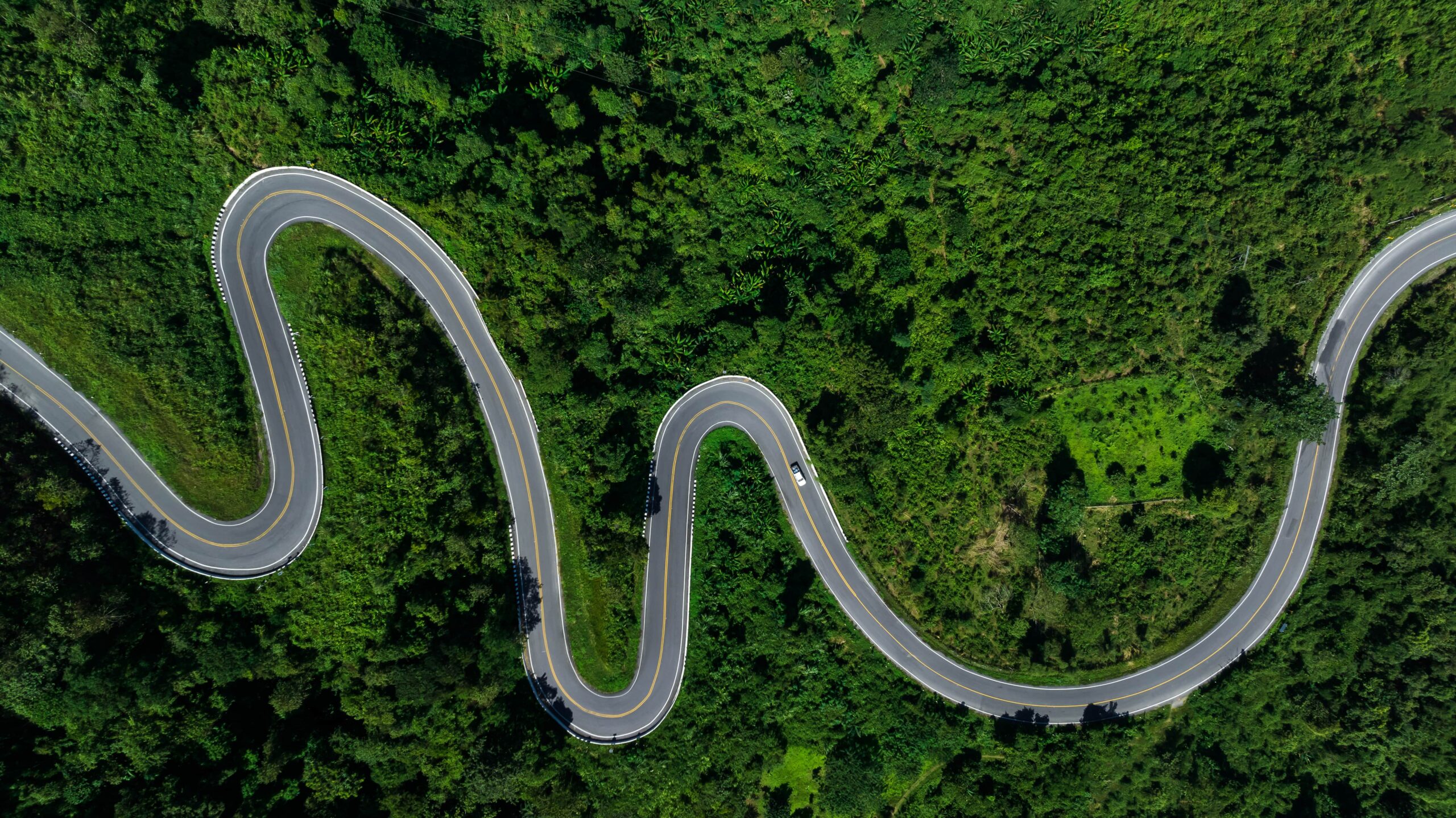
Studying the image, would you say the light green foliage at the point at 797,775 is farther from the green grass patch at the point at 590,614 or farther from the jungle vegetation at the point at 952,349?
the green grass patch at the point at 590,614

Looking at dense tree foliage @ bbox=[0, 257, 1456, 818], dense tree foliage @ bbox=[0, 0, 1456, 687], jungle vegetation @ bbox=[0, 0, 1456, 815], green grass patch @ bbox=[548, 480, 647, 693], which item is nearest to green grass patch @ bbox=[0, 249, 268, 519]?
dense tree foliage @ bbox=[0, 257, 1456, 818]

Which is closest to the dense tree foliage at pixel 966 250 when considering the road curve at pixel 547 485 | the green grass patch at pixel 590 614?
the green grass patch at pixel 590 614

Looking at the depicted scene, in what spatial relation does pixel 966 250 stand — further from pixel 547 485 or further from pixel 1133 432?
pixel 547 485

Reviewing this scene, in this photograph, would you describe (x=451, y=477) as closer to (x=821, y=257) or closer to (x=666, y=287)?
(x=666, y=287)

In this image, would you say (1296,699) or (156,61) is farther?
(1296,699)

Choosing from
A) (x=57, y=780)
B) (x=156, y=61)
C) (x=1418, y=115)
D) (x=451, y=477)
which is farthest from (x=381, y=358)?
(x=1418, y=115)

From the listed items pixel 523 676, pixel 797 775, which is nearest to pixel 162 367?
pixel 523 676
